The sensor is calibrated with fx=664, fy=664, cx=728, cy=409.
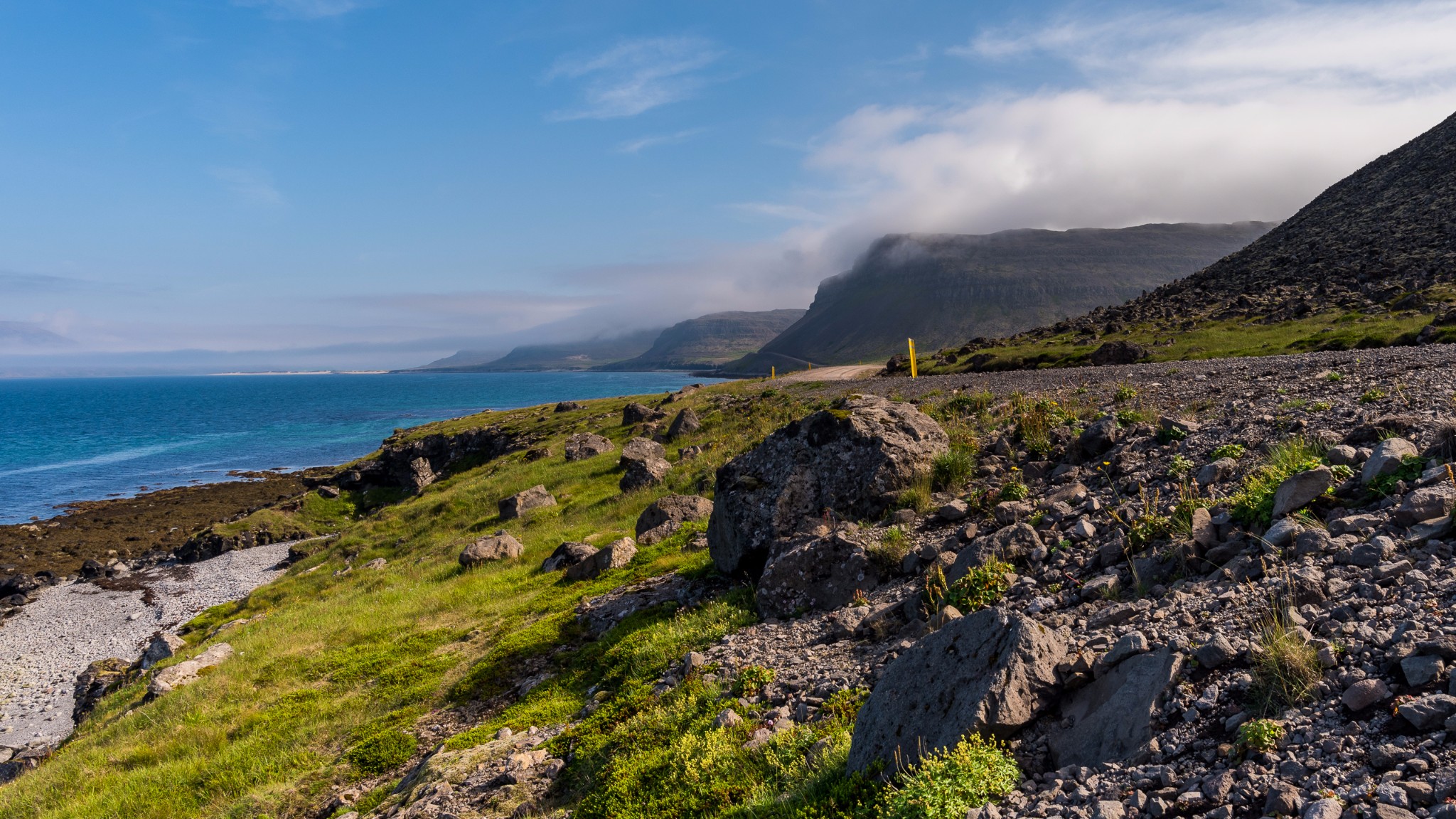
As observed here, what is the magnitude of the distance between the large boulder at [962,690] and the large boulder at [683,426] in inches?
1319

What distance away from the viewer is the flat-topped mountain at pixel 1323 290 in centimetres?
3834

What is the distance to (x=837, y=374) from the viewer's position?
2509 inches

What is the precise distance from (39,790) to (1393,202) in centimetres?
10016

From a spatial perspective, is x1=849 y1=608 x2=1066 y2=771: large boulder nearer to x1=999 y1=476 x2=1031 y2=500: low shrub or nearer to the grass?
the grass

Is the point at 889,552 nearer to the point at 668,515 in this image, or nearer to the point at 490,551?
the point at 668,515

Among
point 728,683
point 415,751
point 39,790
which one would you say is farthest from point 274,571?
point 728,683

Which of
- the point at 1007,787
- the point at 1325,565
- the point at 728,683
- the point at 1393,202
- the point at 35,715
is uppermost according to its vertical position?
the point at 1393,202

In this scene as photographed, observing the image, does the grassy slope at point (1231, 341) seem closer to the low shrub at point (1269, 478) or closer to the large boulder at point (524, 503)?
the low shrub at point (1269, 478)

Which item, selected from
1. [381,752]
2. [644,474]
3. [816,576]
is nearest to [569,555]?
[644,474]

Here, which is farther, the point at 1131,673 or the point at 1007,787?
the point at 1131,673

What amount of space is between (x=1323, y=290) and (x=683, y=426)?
5076cm

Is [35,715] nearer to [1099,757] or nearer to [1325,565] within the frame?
[1099,757]

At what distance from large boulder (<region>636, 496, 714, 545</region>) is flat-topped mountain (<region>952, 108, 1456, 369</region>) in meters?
32.0

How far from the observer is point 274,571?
4466 cm
